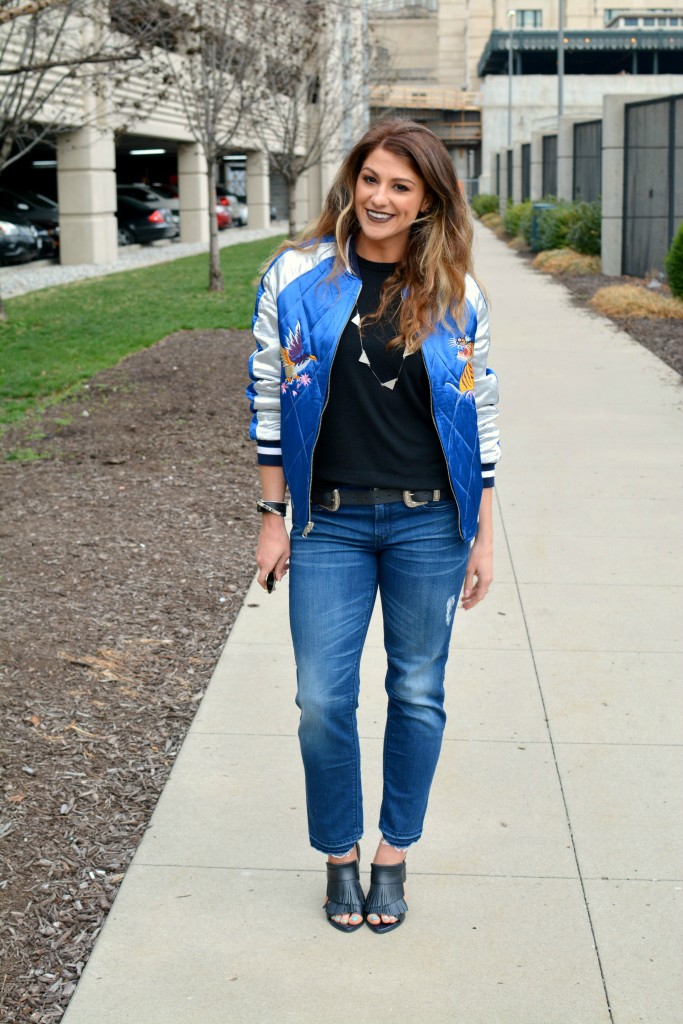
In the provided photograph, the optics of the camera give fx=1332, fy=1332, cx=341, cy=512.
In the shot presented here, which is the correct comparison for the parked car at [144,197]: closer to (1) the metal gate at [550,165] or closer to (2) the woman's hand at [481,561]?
(1) the metal gate at [550,165]

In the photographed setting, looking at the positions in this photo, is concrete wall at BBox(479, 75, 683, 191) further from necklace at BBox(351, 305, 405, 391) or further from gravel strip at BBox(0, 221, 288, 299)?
necklace at BBox(351, 305, 405, 391)

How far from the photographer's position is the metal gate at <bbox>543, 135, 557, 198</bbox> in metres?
34.0

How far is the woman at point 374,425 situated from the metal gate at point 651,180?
16721 millimetres

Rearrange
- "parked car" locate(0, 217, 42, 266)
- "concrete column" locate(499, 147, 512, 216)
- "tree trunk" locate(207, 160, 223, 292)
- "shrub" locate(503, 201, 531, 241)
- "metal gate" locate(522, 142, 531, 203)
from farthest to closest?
1. "concrete column" locate(499, 147, 512, 216)
2. "metal gate" locate(522, 142, 531, 203)
3. "shrub" locate(503, 201, 531, 241)
4. "parked car" locate(0, 217, 42, 266)
5. "tree trunk" locate(207, 160, 223, 292)

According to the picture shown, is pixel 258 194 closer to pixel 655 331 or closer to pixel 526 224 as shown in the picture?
pixel 526 224

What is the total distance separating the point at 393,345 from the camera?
3.02 metres

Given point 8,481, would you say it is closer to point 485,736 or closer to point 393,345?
point 485,736

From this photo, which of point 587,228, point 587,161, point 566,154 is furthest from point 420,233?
point 566,154

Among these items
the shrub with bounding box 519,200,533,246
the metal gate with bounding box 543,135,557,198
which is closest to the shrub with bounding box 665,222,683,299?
the shrub with bounding box 519,200,533,246

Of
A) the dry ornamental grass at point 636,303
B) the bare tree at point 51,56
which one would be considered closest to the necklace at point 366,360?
the bare tree at point 51,56

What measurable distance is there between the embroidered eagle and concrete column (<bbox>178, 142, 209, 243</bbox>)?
35.4 metres

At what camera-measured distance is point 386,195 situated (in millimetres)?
3035

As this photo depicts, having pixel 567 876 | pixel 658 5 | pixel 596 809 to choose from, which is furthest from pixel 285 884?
pixel 658 5

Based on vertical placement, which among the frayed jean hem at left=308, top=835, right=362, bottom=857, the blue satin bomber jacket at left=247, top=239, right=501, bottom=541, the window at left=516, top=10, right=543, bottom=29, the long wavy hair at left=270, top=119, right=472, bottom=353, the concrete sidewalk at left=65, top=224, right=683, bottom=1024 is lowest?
the concrete sidewalk at left=65, top=224, right=683, bottom=1024
